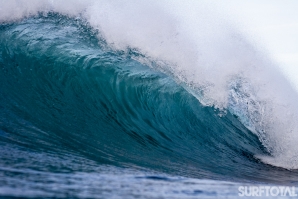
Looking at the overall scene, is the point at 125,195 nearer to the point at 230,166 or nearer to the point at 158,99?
the point at 230,166

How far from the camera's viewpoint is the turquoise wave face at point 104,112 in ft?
9.30

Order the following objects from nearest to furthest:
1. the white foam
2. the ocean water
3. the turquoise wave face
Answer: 1. the ocean water
2. the turquoise wave face
3. the white foam

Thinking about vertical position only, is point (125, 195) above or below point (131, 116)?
below

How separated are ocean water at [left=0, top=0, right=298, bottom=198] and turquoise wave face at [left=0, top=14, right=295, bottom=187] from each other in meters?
0.03

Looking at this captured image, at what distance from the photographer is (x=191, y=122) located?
211 inches

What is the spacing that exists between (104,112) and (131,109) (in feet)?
2.14

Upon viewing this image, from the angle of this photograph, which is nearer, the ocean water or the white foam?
the ocean water

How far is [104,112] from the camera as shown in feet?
14.4

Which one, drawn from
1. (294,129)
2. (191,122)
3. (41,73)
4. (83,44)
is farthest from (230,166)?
(83,44)

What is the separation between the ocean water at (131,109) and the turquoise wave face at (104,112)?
3 cm

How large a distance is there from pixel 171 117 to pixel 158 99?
683 mm

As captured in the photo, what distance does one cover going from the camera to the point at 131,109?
4.88 metres

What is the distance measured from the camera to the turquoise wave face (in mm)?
2834

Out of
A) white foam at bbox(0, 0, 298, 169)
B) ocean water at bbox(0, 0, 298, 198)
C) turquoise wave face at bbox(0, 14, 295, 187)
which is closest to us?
ocean water at bbox(0, 0, 298, 198)
